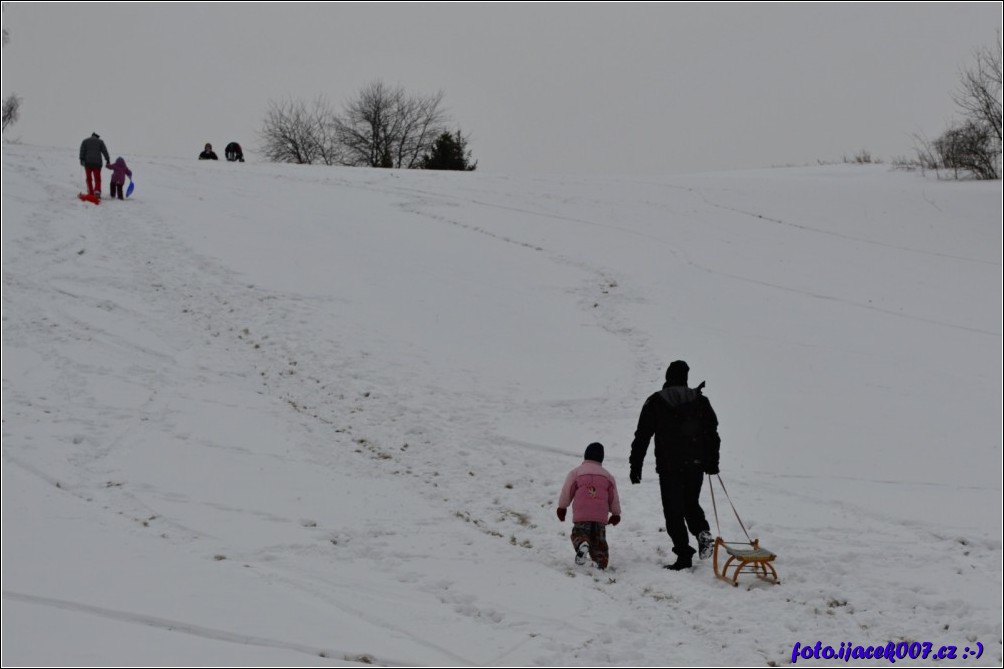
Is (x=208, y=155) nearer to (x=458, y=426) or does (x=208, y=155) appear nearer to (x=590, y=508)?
(x=458, y=426)

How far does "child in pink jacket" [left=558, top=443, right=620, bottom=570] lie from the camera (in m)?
8.13

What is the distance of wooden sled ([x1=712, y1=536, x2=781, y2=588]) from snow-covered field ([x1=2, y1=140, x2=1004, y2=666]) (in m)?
0.16

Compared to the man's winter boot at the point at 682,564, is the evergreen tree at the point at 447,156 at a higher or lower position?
higher

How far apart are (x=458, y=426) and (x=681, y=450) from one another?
4070 millimetres

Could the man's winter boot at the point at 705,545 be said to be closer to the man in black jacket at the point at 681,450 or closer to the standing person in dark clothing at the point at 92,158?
the man in black jacket at the point at 681,450

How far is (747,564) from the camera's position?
26.5 feet

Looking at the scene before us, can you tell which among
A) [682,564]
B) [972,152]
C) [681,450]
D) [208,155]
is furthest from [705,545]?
[208,155]

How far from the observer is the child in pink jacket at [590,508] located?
320 inches

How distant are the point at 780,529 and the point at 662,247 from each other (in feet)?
42.1

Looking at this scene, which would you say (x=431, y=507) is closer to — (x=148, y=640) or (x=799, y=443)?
(x=148, y=640)

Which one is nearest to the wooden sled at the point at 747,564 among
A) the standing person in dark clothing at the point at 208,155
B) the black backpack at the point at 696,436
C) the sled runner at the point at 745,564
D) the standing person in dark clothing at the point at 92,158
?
the sled runner at the point at 745,564

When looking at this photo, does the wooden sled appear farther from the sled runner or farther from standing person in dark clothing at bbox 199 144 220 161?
standing person in dark clothing at bbox 199 144 220 161

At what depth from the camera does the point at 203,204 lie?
2205 centimetres

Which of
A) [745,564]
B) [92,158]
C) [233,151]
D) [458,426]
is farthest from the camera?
[233,151]
